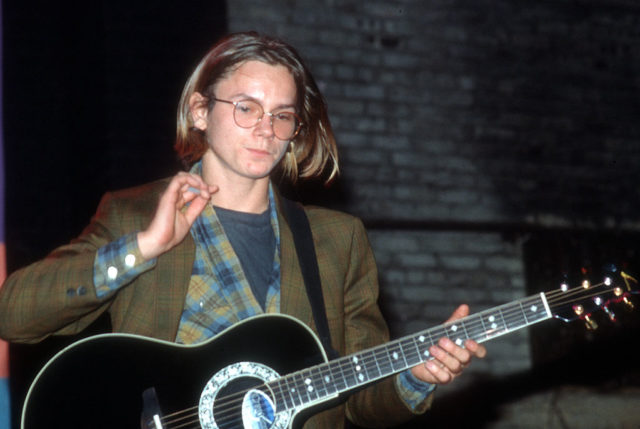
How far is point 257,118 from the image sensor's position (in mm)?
2850

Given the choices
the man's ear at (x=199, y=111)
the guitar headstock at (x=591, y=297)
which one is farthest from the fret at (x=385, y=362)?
the man's ear at (x=199, y=111)

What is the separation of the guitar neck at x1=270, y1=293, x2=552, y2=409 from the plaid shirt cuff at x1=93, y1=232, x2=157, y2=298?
1.91ft

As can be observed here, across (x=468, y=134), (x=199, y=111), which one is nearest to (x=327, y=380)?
(x=199, y=111)

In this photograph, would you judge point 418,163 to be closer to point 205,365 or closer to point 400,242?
point 400,242

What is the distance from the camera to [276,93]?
290cm

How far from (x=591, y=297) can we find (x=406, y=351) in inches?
24.3

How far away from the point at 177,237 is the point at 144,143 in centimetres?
243

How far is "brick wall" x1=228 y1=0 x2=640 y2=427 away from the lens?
5594 millimetres

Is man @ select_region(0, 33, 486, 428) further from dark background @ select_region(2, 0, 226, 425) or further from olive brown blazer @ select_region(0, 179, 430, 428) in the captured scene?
dark background @ select_region(2, 0, 226, 425)

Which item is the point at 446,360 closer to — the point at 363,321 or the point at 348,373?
the point at 348,373

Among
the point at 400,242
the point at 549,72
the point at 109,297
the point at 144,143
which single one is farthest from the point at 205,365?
the point at 549,72

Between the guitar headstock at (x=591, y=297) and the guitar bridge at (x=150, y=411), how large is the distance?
49.3 inches

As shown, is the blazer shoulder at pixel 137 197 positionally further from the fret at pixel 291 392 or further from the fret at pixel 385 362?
the fret at pixel 385 362

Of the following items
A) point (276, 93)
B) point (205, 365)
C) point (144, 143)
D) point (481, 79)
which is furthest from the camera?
point (481, 79)
